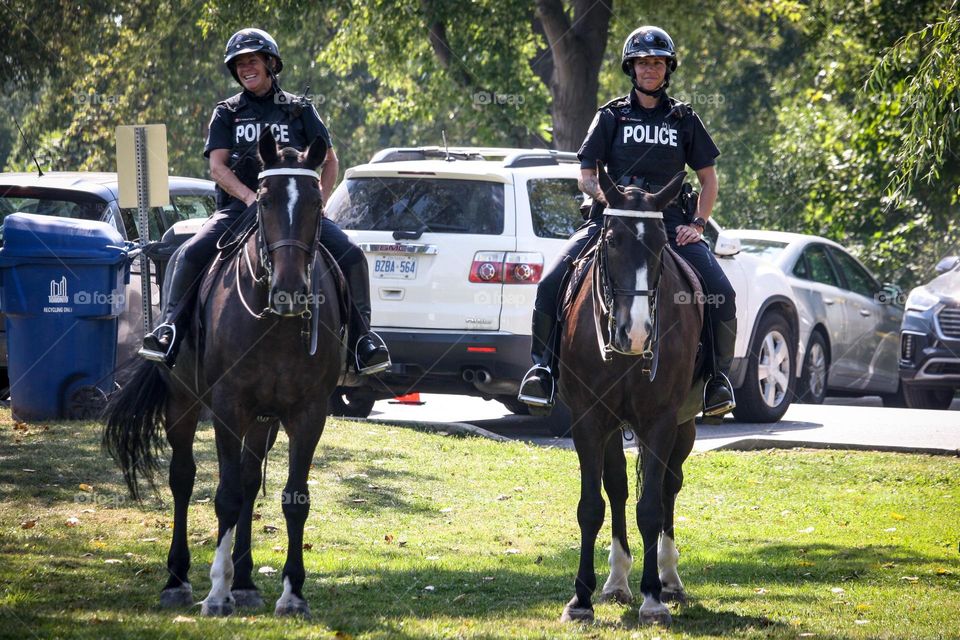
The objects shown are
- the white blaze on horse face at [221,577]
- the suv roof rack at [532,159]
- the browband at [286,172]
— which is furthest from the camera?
the suv roof rack at [532,159]

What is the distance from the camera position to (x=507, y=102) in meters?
26.3

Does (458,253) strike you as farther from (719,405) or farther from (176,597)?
(176,597)

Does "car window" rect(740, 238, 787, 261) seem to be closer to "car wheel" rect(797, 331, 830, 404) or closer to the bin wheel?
"car wheel" rect(797, 331, 830, 404)

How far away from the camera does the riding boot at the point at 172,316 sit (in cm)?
740

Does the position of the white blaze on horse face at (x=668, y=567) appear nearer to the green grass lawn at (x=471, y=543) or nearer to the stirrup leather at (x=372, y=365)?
the green grass lawn at (x=471, y=543)

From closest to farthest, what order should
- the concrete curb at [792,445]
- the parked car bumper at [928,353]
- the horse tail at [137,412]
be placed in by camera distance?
the horse tail at [137,412] → the concrete curb at [792,445] → the parked car bumper at [928,353]

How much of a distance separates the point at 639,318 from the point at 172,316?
2.63m

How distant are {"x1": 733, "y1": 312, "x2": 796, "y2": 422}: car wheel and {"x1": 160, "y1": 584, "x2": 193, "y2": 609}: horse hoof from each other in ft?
28.3

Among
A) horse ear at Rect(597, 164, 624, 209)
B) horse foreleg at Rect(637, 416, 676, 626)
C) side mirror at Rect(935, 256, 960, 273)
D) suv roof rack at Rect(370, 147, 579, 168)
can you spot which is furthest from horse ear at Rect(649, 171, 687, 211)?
side mirror at Rect(935, 256, 960, 273)

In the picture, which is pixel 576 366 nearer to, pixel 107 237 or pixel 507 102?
pixel 107 237

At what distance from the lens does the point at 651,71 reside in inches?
306

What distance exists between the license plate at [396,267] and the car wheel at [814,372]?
6.42 metres

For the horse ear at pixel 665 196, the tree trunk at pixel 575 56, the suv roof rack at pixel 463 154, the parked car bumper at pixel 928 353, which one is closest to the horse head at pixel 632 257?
the horse ear at pixel 665 196

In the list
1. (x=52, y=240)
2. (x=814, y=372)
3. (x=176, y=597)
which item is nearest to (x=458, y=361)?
(x=52, y=240)
